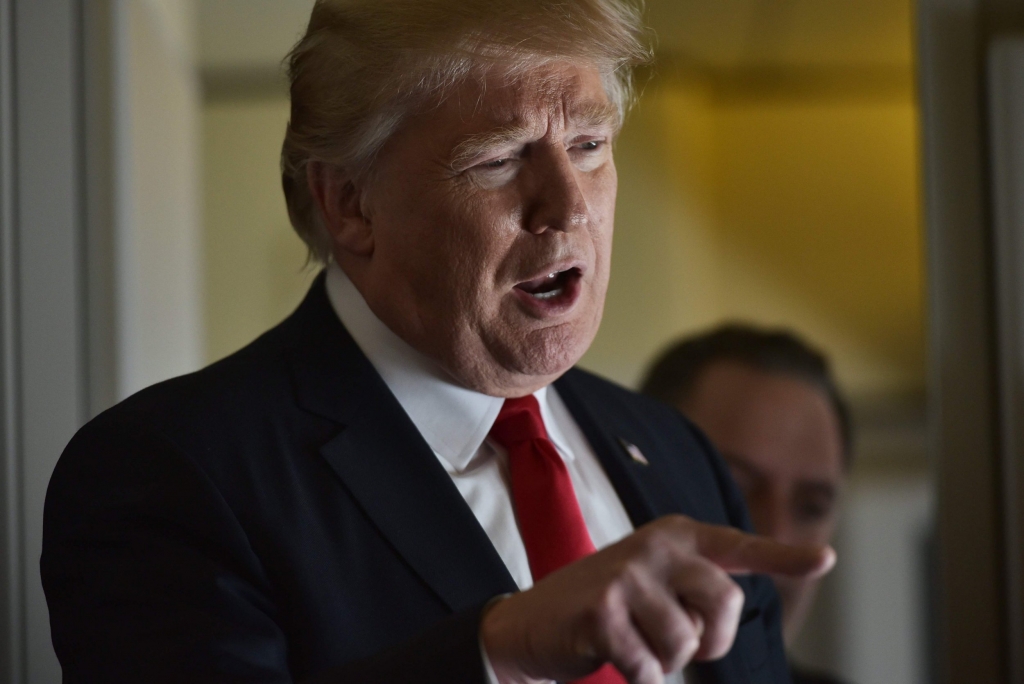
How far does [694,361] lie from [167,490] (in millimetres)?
1291

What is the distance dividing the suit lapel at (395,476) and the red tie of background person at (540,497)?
0.07 m

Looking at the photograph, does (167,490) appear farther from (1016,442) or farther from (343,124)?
(1016,442)

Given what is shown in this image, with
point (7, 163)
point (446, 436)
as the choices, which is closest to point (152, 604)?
point (446, 436)

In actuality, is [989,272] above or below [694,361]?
above

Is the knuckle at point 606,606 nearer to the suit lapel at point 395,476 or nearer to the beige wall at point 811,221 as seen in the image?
the suit lapel at point 395,476

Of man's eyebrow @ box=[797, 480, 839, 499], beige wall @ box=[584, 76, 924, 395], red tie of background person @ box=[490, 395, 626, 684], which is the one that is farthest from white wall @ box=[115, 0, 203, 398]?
beige wall @ box=[584, 76, 924, 395]

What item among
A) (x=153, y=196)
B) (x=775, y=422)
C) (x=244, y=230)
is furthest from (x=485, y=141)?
(x=244, y=230)

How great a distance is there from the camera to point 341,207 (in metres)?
0.95

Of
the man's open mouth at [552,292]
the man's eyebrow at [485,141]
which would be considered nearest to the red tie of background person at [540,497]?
the man's open mouth at [552,292]

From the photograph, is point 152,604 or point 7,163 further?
point 7,163

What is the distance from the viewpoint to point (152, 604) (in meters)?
0.69

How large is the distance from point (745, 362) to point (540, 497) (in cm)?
105

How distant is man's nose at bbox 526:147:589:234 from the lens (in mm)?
851

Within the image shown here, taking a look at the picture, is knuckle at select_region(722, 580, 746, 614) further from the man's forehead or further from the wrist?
the man's forehead
